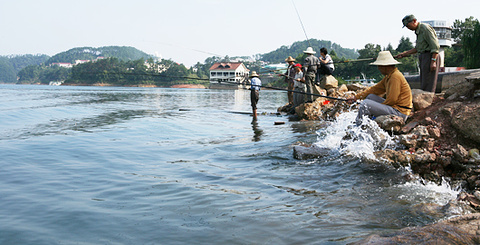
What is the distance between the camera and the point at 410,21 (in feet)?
24.9

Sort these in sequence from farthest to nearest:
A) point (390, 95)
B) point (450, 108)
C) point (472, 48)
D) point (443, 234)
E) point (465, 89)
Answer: point (472, 48)
point (390, 95)
point (465, 89)
point (450, 108)
point (443, 234)

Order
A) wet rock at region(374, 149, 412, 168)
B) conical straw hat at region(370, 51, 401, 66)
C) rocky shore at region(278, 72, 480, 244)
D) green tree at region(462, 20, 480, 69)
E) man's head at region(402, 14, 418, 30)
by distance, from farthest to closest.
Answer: green tree at region(462, 20, 480, 69) → man's head at region(402, 14, 418, 30) → conical straw hat at region(370, 51, 401, 66) → wet rock at region(374, 149, 412, 168) → rocky shore at region(278, 72, 480, 244)

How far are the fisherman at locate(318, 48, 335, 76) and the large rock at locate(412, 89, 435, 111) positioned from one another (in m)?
5.95

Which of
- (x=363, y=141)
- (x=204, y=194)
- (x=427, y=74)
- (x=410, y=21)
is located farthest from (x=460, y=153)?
(x=204, y=194)

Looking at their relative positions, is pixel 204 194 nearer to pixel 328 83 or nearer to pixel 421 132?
pixel 421 132

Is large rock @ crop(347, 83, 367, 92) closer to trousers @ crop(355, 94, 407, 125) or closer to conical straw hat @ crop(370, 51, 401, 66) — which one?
trousers @ crop(355, 94, 407, 125)

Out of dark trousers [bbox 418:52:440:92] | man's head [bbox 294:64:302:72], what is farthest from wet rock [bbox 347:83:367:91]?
dark trousers [bbox 418:52:440:92]

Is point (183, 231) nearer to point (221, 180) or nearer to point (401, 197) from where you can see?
point (221, 180)

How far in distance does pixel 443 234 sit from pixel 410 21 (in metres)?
5.64

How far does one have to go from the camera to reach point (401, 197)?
4.74 m

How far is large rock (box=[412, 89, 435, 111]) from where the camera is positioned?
738 centimetres

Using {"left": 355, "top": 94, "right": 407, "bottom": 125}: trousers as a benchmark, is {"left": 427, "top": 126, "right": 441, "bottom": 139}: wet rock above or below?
below

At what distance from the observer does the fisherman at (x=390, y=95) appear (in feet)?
22.1

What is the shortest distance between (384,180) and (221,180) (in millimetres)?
2429
